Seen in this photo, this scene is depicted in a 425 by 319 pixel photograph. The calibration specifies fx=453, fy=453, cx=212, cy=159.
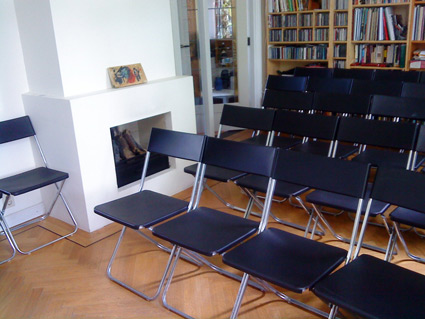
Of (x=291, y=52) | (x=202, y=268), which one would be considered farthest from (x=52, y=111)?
(x=291, y=52)

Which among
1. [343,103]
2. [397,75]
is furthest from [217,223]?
[397,75]

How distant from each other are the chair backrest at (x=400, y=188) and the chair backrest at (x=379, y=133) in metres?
0.98

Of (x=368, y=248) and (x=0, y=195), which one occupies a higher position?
(x=0, y=195)

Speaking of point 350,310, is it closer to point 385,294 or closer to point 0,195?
point 385,294

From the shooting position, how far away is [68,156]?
3.74m

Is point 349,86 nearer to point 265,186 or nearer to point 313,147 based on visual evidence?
point 313,147

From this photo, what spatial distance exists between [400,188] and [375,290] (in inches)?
23.4

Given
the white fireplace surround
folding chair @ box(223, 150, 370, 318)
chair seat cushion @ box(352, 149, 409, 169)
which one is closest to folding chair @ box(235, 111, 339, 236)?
chair seat cushion @ box(352, 149, 409, 169)

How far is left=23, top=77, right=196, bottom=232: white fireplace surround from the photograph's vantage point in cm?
364

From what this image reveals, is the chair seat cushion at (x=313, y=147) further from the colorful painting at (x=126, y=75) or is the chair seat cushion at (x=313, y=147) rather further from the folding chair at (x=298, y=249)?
the colorful painting at (x=126, y=75)

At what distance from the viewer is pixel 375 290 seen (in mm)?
2012

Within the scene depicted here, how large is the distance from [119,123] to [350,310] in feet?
8.71

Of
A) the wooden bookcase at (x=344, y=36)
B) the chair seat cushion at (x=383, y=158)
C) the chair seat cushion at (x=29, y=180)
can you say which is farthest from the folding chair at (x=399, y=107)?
the chair seat cushion at (x=29, y=180)

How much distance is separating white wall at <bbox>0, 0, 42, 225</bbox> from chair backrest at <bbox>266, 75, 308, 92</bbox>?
Answer: 286 centimetres
